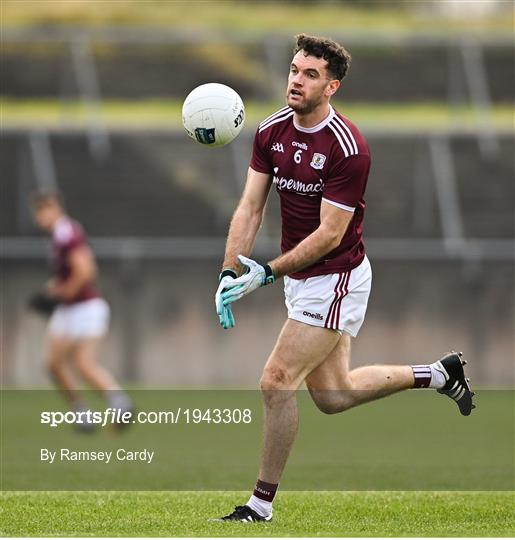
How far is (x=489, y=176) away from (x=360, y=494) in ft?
46.8

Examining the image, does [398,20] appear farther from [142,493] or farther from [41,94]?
[142,493]

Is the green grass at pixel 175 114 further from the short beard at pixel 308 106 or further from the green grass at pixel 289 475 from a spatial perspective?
the short beard at pixel 308 106

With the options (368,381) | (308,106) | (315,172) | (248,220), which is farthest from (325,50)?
(368,381)

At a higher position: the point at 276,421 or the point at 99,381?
the point at 276,421

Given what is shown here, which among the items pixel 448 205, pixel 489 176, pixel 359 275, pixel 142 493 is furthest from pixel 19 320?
pixel 359 275

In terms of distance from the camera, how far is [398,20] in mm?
32500

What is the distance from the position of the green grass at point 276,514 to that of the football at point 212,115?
7.40 ft

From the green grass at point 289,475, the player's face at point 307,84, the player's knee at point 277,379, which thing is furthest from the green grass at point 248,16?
the player's knee at point 277,379

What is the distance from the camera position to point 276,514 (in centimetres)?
791

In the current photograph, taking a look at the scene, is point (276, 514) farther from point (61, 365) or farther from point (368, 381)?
point (61, 365)

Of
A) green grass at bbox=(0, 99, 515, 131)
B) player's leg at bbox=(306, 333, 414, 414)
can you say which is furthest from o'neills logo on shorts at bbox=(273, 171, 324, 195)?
green grass at bbox=(0, 99, 515, 131)

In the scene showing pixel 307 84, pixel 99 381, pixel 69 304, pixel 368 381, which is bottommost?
pixel 99 381

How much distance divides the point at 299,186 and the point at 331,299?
2.28 ft

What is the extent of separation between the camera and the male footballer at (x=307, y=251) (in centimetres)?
762
